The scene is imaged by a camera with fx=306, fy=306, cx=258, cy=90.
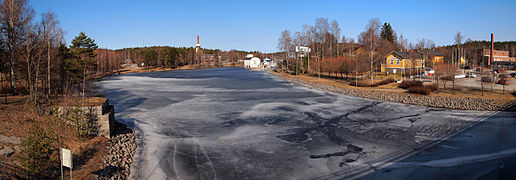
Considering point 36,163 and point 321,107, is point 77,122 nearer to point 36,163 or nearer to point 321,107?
point 36,163

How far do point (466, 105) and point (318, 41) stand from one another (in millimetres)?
49458

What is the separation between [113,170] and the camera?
990cm

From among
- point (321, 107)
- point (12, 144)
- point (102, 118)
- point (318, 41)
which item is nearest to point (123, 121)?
point (102, 118)

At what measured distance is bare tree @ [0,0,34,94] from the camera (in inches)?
683

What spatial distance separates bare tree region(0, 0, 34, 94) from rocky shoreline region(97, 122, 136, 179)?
8968 millimetres

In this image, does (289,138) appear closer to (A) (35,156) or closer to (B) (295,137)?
(B) (295,137)

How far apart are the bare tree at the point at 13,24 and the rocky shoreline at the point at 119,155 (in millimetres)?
8968

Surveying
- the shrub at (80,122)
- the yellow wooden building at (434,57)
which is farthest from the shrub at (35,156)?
the yellow wooden building at (434,57)

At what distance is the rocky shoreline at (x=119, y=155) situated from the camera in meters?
9.64

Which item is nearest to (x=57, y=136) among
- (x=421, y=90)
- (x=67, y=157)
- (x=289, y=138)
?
(x=67, y=157)

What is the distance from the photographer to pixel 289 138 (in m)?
14.4

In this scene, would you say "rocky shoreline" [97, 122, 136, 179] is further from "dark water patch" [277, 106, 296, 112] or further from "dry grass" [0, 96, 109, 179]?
"dark water patch" [277, 106, 296, 112]

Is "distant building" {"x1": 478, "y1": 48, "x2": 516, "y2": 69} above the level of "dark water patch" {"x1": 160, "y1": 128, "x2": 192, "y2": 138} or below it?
above

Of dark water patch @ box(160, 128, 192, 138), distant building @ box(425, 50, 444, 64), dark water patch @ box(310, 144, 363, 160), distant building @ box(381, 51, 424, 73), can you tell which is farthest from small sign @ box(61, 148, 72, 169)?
distant building @ box(425, 50, 444, 64)
